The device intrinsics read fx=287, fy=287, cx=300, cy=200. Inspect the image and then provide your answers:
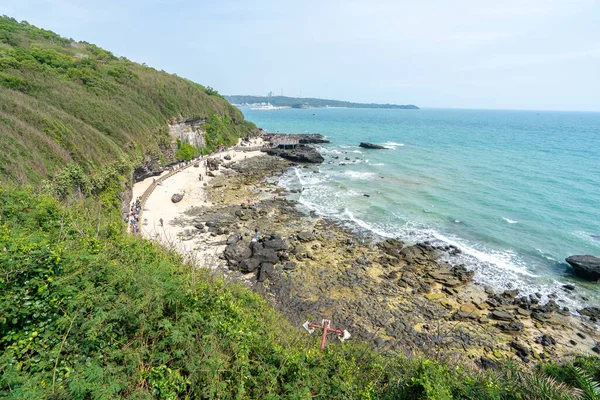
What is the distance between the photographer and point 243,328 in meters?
8.74

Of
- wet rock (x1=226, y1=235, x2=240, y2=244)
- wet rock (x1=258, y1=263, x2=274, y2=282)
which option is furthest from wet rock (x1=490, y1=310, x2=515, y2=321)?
wet rock (x1=226, y1=235, x2=240, y2=244)

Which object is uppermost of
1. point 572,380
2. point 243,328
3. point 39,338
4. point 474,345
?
point 39,338

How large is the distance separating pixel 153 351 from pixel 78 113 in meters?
34.4

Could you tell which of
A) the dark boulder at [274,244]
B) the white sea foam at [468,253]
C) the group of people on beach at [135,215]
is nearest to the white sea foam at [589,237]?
the white sea foam at [468,253]

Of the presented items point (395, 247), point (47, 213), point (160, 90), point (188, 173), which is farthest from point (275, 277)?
point (160, 90)

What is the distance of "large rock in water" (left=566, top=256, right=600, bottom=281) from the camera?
2189 centimetres

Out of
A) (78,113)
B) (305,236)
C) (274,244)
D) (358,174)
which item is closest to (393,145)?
(358,174)

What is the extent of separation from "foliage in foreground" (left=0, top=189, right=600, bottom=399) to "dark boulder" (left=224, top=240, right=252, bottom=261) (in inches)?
492

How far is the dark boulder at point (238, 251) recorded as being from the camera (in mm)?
22203

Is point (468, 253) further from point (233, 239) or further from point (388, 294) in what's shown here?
point (233, 239)

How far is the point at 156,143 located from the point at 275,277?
3166 centimetres

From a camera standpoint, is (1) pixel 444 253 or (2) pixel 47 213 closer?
(2) pixel 47 213

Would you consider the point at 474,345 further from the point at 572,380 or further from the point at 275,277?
the point at 275,277

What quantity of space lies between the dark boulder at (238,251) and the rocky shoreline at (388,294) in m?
0.08
